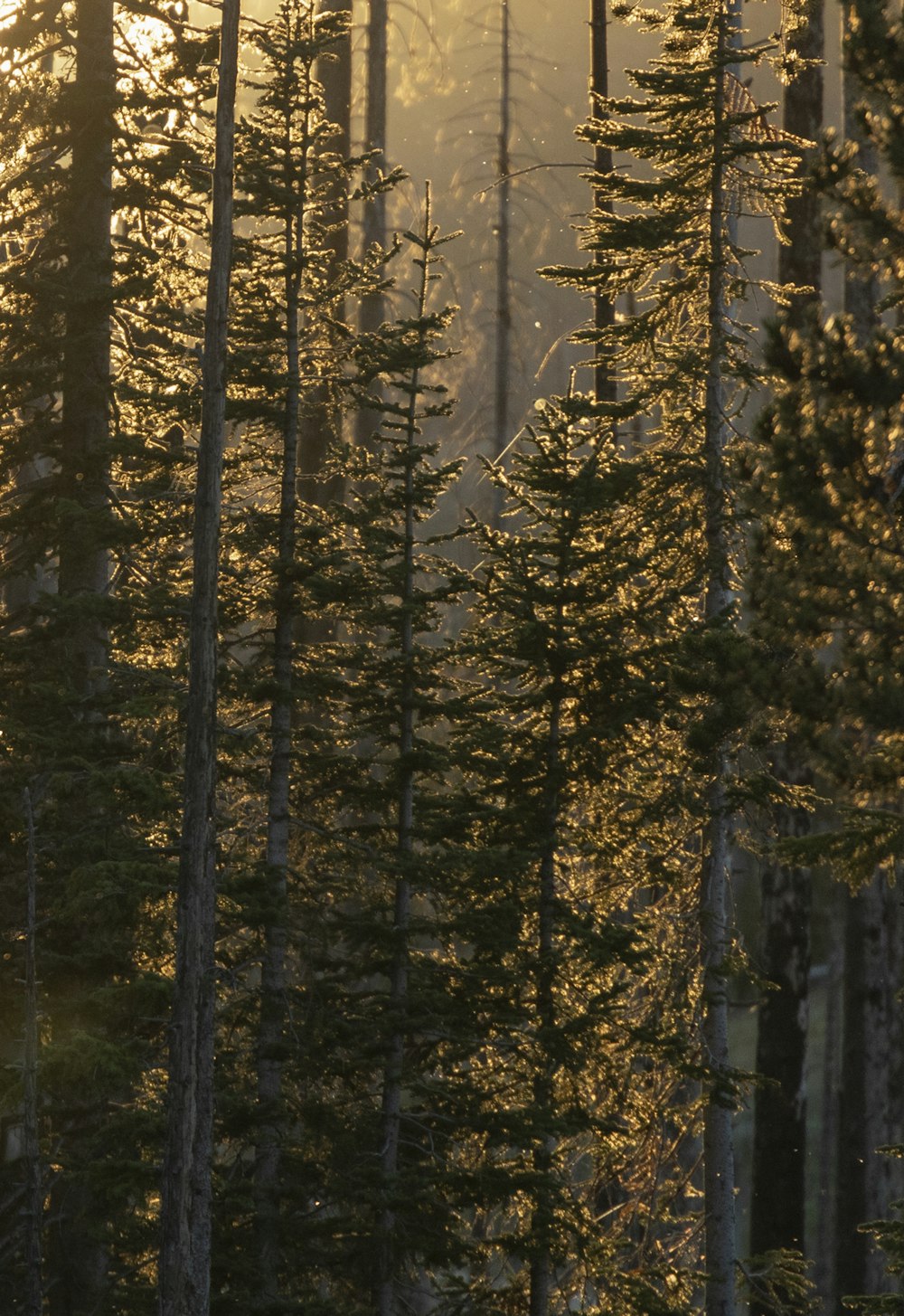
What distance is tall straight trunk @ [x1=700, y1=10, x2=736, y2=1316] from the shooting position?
1162 cm

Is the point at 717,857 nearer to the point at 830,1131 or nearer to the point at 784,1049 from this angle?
the point at 784,1049

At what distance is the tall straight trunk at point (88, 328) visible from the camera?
13.5 m

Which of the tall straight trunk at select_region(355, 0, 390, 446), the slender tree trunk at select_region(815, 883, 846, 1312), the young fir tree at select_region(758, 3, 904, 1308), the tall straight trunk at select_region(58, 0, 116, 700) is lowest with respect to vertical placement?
the slender tree trunk at select_region(815, 883, 846, 1312)

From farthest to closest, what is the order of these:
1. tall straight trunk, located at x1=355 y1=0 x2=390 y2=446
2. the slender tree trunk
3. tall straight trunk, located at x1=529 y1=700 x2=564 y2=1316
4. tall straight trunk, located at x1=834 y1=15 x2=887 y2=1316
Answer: the slender tree trunk → tall straight trunk, located at x1=355 y1=0 x2=390 y2=446 → tall straight trunk, located at x1=834 y1=15 x2=887 y2=1316 → tall straight trunk, located at x1=529 y1=700 x2=564 y2=1316

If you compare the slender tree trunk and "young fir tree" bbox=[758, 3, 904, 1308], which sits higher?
"young fir tree" bbox=[758, 3, 904, 1308]

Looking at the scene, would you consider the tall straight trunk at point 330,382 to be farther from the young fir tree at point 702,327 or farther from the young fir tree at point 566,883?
the young fir tree at point 702,327

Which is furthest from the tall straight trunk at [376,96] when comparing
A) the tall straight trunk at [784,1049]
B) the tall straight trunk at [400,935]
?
the tall straight trunk at [400,935]

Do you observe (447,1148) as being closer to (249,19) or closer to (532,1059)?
(532,1059)

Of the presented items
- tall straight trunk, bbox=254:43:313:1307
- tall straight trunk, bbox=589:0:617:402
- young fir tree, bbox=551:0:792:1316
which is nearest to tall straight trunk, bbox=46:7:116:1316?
tall straight trunk, bbox=254:43:313:1307

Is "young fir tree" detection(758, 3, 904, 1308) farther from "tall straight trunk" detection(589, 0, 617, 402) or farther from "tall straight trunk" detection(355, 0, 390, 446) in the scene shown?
"tall straight trunk" detection(355, 0, 390, 446)

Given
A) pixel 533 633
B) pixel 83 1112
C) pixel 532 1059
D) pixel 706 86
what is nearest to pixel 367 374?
pixel 533 633

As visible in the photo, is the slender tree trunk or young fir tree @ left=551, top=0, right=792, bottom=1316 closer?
young fir tree @ left=551, top=0, right=792, bottom=1316

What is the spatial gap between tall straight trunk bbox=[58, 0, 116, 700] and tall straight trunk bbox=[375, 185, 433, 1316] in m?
2.73

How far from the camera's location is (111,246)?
14.0 meters
